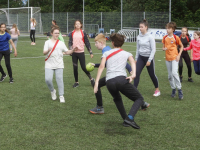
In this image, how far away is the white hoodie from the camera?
7.78 meters

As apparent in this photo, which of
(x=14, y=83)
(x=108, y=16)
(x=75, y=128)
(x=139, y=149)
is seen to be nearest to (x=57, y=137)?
(x=75, y=128)

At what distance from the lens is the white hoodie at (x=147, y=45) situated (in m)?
7.78

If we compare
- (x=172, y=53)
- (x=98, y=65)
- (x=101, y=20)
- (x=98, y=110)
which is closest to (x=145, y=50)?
(x=172, y=53)

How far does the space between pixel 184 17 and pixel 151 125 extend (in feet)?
122

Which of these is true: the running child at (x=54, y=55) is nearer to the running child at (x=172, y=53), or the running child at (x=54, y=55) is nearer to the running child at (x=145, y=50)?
the running child at (x=145, y=50)

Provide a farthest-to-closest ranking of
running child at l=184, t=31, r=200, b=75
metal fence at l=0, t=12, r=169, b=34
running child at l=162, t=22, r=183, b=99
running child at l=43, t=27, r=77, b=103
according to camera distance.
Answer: metal fence at l=0, t=12, r=169, b=34 → running child at l=184, t=31, r=200, b=75 → running child at l=162, t=22, r=183, b=99 → running child at l=43, t=27, r=77, b=103

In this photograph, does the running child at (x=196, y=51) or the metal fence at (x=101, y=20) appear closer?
the running child at (x=196, y=51)

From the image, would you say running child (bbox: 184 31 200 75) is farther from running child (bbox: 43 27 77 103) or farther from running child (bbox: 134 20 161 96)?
running child (bbox: 43 27 77 103)

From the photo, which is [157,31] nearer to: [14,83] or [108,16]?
[108,16]

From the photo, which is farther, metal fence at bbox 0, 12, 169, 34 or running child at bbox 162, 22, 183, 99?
metal fence at bbox 0, 12, 169, 34

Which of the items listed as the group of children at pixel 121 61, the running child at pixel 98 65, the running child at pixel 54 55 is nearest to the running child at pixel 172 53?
the group of children at pixel 121 61

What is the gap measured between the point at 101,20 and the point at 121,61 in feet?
107

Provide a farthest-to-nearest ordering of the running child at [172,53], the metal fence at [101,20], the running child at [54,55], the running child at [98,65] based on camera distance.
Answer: the metal fence at [101,20]
the running child at [172,53]
the running child at [54,55]
the running child at [98,65]

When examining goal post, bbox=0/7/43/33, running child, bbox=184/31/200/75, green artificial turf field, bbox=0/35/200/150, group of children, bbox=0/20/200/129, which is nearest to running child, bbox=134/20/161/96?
group of children, bbox=0/20/200/129
